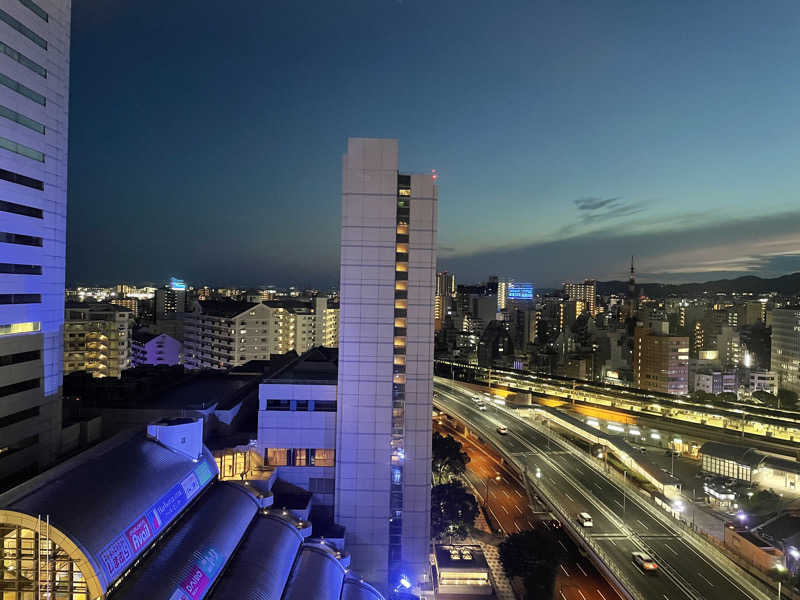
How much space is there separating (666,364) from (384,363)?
7212cm

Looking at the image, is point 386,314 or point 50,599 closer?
point 50,599

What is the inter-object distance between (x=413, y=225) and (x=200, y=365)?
66.0 meters

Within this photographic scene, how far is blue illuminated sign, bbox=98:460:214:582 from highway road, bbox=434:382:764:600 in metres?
23.3

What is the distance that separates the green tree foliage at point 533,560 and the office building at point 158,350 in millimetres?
74854

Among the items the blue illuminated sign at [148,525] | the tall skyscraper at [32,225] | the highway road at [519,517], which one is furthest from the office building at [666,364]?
the tall skyscraper at [32,225]

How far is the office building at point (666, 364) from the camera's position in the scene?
266 feet

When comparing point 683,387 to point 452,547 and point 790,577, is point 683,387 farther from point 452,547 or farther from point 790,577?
point 452,547

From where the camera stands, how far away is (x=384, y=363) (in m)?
26.6

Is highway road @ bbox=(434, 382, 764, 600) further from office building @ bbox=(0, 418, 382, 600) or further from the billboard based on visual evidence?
the billboard

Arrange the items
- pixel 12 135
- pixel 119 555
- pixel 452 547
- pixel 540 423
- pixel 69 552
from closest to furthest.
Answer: pixel 69 552
pixel 119 555
pixel 12 135
pixel 452 547
pixel 540 423

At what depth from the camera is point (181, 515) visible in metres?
18.1

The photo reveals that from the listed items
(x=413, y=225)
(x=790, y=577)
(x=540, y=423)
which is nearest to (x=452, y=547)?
(x=790, y=577)

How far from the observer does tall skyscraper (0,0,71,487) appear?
74.0ft

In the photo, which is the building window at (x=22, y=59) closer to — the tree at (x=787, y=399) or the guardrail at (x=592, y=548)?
the guardrail at (x=592, y=548)
